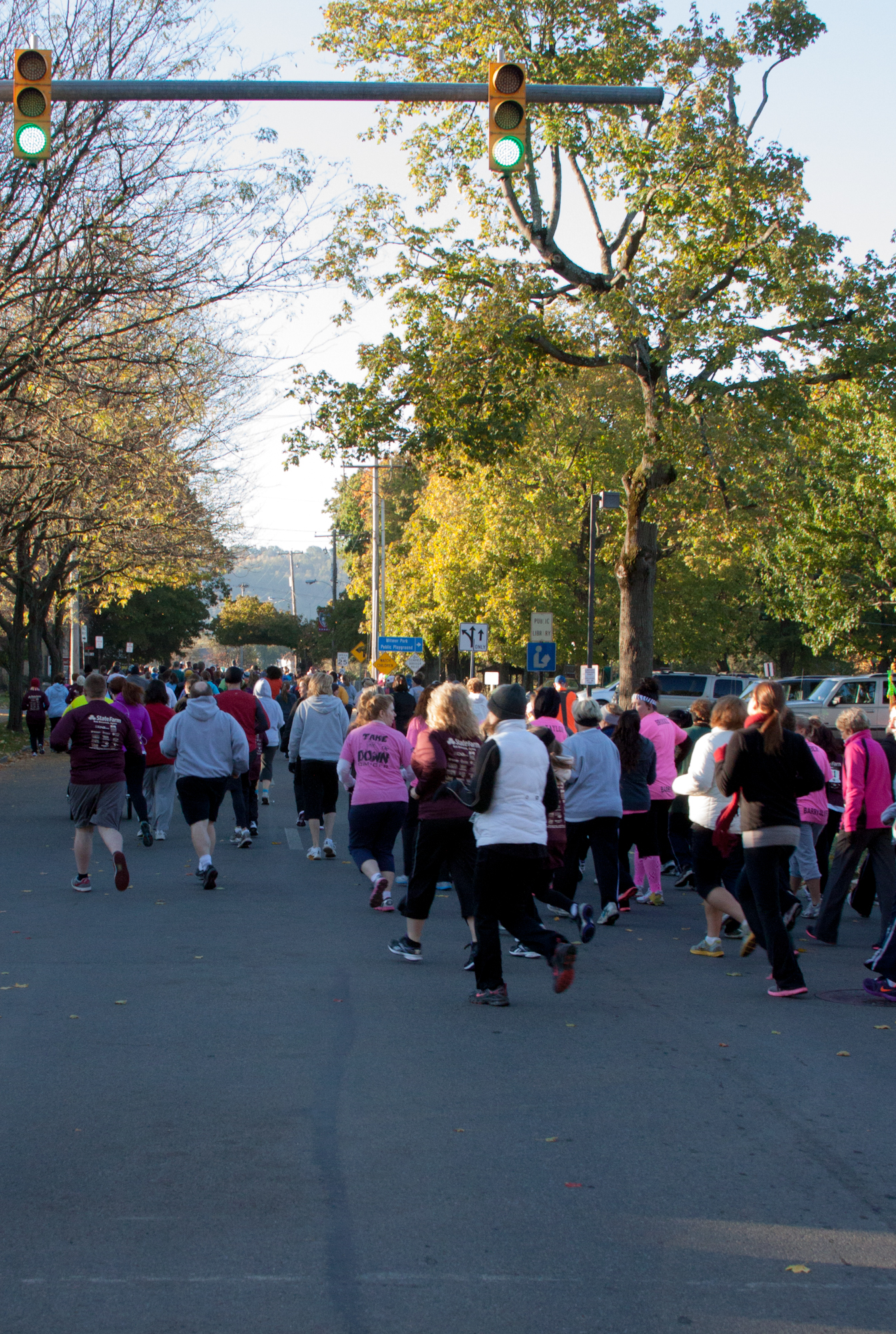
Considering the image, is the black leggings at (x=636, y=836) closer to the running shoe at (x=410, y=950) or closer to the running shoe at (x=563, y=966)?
the running shoe at (x=410, y=950)

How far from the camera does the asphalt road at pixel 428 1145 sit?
381 cm

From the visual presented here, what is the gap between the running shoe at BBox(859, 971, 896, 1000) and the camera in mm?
7984

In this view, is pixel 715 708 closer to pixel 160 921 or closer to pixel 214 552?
pixel 160 921

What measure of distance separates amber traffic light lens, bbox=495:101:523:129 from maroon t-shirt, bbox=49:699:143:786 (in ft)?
19.0

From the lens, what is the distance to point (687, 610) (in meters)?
48.9

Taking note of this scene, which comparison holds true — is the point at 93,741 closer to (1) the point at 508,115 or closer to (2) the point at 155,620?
(1) the point at 508,115

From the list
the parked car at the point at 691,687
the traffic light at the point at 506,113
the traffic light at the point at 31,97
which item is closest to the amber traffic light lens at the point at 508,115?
the traffic light at the point at 506,113

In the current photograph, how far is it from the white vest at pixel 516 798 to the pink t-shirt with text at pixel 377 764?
2.83 metres

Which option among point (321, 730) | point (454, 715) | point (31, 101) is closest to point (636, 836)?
point (454, 715)

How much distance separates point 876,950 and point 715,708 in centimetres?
207

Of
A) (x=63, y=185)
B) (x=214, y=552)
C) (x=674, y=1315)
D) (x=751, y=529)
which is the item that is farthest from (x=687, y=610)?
(x=674, y=1315)

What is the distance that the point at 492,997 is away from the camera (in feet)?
24.8

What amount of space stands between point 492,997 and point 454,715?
79.7 inches

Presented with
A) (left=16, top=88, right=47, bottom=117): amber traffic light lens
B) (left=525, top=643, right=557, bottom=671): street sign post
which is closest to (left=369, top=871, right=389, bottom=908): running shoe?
(left=16, top=88, right=47, bottom=117): amber traffic light lens
